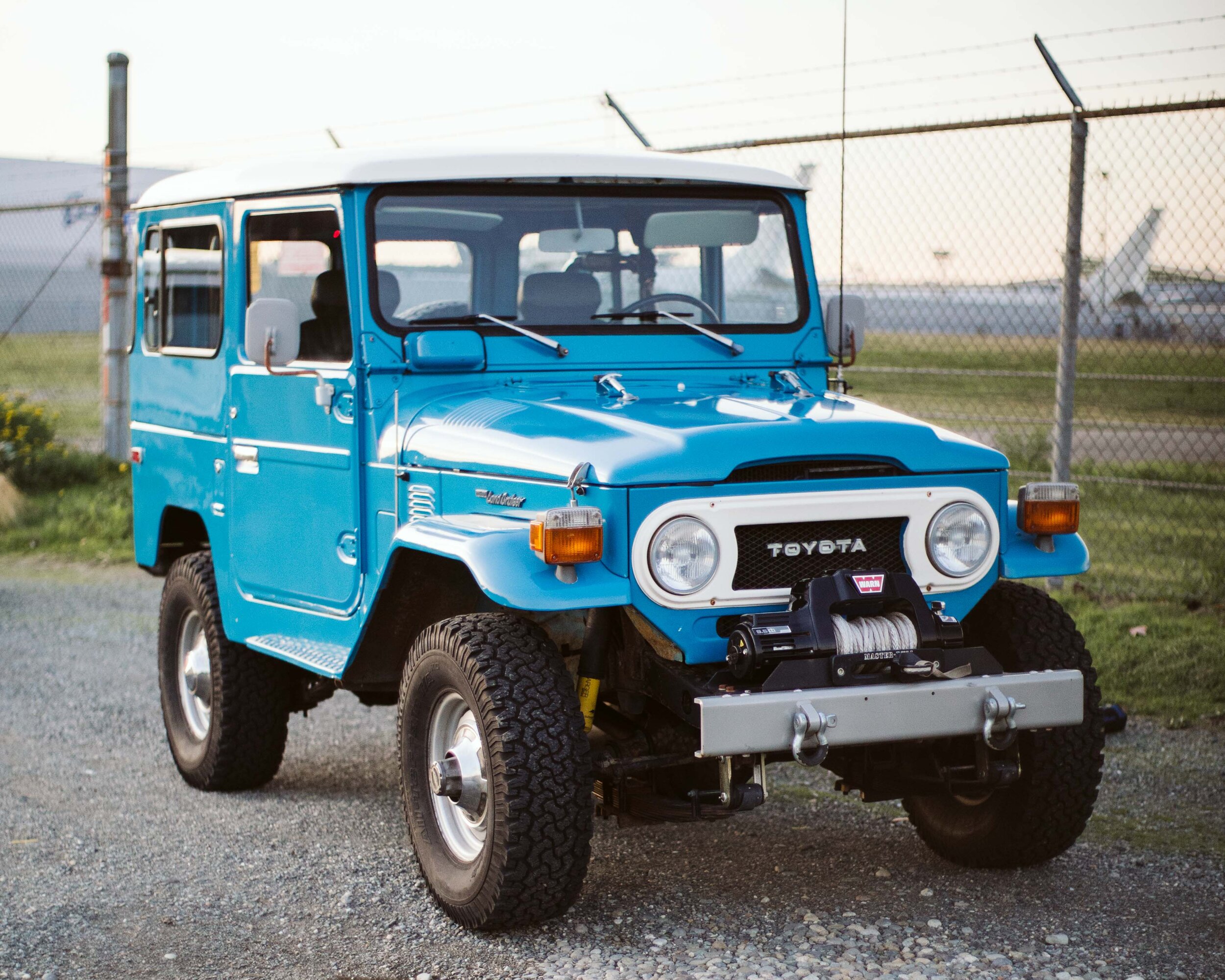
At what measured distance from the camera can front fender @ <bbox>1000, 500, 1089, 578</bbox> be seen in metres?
4.14

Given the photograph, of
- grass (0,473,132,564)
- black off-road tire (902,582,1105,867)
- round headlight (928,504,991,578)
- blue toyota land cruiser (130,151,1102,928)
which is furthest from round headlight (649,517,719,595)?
grass (0,473,132,564)

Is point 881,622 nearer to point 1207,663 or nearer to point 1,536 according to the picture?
point 1207,663

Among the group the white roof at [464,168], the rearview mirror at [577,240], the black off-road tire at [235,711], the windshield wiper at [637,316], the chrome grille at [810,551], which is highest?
the white roof at [464,168]

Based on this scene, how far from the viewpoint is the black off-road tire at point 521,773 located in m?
3.73

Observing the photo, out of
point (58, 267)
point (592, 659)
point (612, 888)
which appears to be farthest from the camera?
point (58, 267)

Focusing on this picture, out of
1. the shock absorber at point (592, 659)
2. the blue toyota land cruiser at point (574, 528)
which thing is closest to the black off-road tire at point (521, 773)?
the blue toyota land cruiser at point (574, 528)

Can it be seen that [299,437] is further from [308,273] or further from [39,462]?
[39,462]

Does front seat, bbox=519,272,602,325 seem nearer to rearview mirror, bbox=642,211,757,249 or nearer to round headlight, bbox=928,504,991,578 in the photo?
rearview mirror, bbox=642,211,757,249

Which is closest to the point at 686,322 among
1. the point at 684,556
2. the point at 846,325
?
the point at 846,325

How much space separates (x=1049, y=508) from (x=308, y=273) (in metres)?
2.58

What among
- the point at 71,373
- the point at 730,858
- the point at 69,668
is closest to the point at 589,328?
the point at 730,858

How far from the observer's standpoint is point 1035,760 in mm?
4219

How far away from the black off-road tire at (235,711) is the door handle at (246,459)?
20.0 inches

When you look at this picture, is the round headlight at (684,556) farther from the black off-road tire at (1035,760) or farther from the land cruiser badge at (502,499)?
the black off-road tire at (1035,760)
